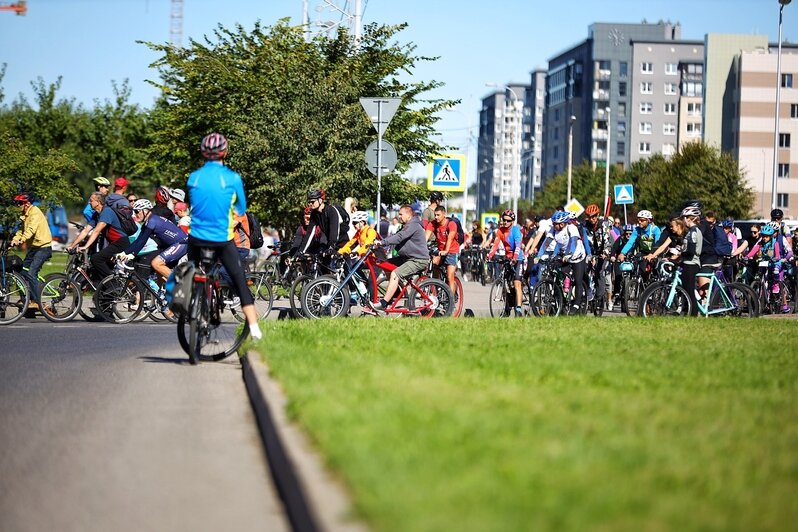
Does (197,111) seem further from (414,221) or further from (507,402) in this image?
(507,402)

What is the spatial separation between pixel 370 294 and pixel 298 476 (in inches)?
497

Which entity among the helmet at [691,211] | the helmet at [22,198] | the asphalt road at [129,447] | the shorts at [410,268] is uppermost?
the helmet at [22,198]

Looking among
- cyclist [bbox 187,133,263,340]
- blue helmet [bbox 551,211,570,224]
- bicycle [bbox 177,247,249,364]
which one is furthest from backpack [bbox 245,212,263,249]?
cyclist [bbox 187,133,263,340]

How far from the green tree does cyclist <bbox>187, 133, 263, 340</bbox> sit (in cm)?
1565

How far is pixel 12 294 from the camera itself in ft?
59.1

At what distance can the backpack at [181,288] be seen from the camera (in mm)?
11328

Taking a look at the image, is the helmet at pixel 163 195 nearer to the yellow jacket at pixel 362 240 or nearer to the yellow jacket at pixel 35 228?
the yellow jacket at pixel 35 228

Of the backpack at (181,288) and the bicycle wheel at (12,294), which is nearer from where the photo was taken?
the backpack at (181,288)

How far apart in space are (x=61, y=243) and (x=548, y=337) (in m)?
71.7

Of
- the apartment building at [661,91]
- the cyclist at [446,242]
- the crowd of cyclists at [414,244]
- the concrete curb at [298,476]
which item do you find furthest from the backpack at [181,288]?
the apartment building at [661,91]

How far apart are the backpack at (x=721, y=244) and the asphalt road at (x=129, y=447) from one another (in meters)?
10.6

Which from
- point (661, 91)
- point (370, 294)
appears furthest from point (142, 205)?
point (661, 91)

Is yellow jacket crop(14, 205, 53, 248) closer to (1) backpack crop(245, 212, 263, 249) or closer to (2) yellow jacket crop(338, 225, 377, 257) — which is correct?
(1) backpack crop(245, 212, 263, 249)

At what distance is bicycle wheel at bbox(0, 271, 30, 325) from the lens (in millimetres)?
17922
